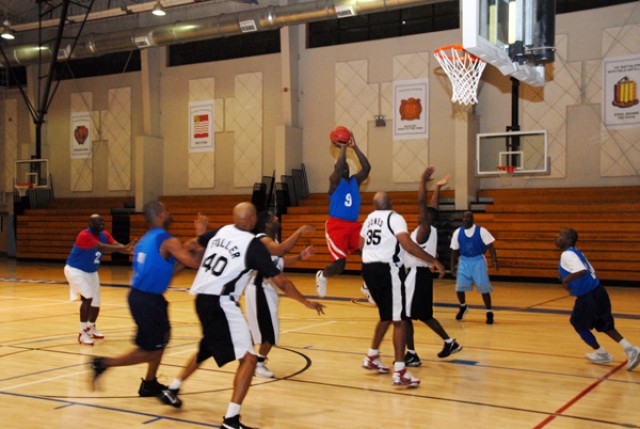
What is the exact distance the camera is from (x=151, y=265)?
561 centimetres

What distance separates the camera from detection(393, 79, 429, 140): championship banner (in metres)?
19.9

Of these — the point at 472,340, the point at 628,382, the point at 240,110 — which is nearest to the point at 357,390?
the point at 628,382

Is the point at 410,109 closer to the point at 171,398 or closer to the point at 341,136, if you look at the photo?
the point at 341,136

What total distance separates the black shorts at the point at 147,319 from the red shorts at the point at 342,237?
3.31 meters

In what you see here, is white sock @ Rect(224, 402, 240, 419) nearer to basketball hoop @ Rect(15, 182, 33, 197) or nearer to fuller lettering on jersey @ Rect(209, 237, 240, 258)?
fuller lettering on jersey @ Rect(209, 237, 240, 258)

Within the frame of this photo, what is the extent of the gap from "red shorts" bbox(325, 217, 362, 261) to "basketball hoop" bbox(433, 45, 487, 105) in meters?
5.41

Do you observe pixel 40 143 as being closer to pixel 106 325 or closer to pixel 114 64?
pixel 114 64

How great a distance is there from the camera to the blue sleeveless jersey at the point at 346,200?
8.54m

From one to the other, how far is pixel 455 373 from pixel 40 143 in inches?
861

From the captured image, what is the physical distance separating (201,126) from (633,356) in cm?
1855

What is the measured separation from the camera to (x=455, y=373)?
6.89 meters

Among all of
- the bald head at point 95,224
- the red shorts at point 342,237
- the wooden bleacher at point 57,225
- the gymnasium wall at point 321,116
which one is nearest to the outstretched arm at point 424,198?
the red shorts at point 342,237

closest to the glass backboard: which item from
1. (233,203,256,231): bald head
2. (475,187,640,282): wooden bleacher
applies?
(475,187,640,282): wooden bleacher

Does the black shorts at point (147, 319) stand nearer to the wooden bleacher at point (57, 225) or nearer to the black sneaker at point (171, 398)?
the black sneaker at point (171, 398)
